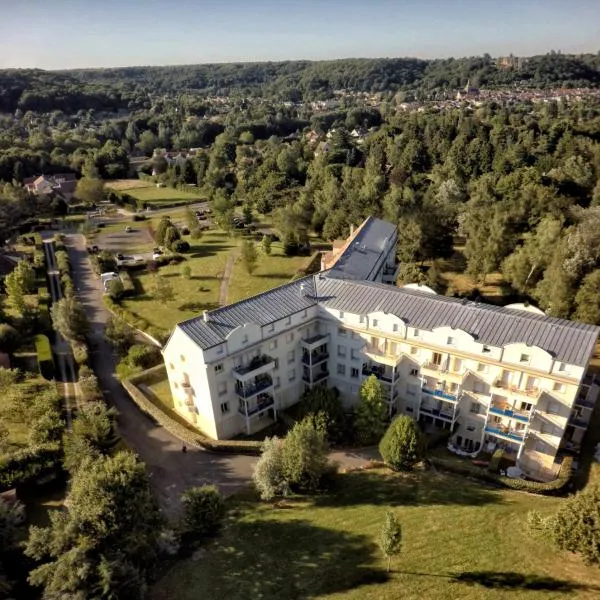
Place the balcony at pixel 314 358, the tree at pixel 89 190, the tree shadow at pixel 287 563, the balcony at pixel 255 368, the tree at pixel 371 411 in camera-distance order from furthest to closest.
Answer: the tree at pixel 89 190 < the balcony at pixel 314 358 < the balcony at pixel 255 368 < the tree at pixel 371 411 < the tree shadow at pixel 287 563

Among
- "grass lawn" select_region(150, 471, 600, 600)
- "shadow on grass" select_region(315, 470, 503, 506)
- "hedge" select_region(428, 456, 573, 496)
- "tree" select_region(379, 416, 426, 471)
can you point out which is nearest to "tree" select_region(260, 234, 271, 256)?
"tree" select_region(379, 416, 426, 471)

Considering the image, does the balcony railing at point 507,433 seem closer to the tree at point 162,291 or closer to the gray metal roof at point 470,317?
the gray metal roof at point 470,317

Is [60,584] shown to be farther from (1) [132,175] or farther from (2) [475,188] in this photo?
(1) [132,175]

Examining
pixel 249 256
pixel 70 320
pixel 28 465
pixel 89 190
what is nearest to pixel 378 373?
pixel 28 465

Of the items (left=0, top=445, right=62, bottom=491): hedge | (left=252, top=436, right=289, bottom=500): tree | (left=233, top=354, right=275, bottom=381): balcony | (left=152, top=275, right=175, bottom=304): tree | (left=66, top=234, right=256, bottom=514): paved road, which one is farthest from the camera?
(left=152, top=275, right=175, bottom=304): tree

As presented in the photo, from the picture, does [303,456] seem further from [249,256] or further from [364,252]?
[249,256]

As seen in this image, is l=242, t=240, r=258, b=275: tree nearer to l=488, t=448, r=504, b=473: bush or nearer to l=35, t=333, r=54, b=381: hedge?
l=35, t=333, r=54, b=381: hedge

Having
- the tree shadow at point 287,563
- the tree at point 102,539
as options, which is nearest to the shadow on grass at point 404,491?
the tree shadow at point 287,563
